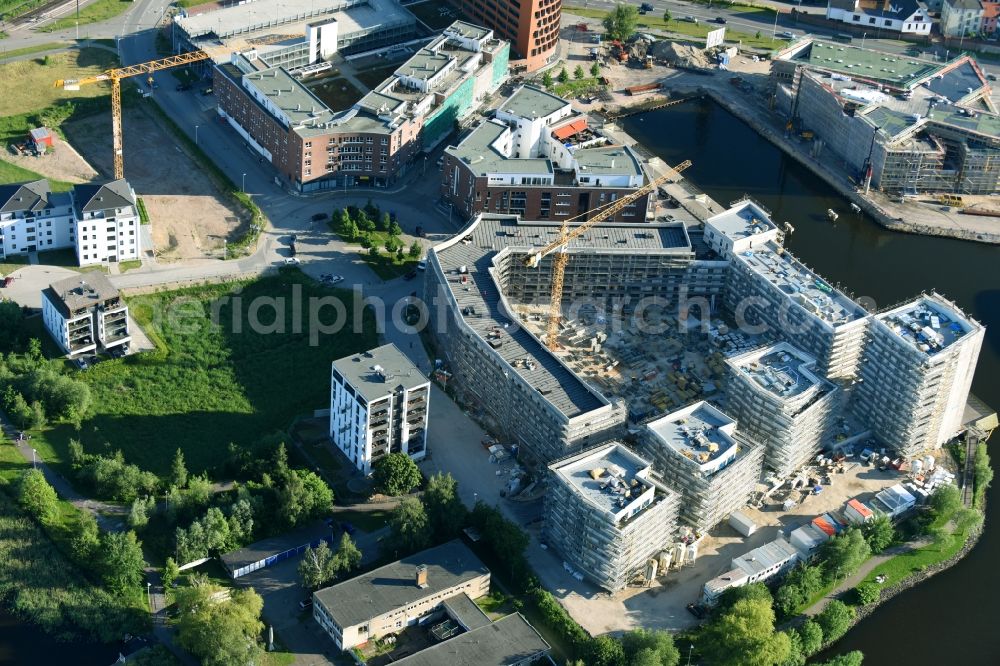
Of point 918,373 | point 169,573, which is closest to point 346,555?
point 169,573

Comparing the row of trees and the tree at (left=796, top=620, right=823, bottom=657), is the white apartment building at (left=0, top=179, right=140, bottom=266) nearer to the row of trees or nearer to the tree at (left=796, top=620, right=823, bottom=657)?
the row of trees

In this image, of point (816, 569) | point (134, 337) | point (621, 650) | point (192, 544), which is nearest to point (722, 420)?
point (816, 569)

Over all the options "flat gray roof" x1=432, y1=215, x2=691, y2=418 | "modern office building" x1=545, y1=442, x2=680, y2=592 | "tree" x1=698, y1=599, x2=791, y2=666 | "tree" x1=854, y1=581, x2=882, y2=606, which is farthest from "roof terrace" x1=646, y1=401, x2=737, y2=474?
"tree" x1=854, y1=581, x2=882, y2=606

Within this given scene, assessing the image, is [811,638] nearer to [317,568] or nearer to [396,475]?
[396,475]

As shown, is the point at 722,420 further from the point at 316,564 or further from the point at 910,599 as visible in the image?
the point at 316,564

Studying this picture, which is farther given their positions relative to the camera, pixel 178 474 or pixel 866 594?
pixel 178 474

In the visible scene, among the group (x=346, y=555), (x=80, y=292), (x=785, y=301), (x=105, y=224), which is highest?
(x=785, y=301)
